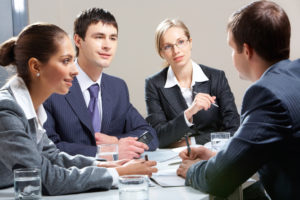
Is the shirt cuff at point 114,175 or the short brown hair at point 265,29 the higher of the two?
the short brown hair at point 265,29

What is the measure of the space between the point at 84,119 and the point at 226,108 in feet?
4.00

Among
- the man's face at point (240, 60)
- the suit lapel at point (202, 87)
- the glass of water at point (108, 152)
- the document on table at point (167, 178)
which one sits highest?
the man's face at point (240, 60)

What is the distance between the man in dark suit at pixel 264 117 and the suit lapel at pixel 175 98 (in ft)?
5.20

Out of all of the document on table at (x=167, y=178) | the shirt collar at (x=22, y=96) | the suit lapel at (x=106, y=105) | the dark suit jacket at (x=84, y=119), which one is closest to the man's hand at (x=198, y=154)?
the document on table at (x=167, y=178)

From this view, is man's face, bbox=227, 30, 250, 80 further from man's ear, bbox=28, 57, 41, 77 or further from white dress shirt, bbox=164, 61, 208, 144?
white dress shirt, bbox=164, 61, 208, 144

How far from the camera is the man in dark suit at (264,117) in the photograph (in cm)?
139

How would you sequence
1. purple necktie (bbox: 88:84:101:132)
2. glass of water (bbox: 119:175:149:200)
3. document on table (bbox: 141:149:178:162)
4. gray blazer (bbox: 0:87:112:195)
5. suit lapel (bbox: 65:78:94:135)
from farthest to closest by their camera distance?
1. purple necktie (bbox: 88:84:101:132)
2. suit lapel (bbox: 65:78:94:135)
3. document on table (bbox: 141:149:178:162)
4. gray blazer (bbox: 0:87:112:195)
5. glass of water (bbox: 119:175:149:200)

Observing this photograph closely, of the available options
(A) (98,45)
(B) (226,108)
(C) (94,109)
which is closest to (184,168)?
(C) (94,109)

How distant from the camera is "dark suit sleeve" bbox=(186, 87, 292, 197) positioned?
4.54 feet

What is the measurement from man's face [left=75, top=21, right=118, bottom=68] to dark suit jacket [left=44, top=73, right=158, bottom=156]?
145mm

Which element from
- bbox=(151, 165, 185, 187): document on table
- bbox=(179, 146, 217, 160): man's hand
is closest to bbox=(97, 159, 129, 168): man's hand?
bbox=(151, 165, 185, 187): document on table

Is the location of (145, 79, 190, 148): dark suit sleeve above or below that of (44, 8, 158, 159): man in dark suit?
→ below

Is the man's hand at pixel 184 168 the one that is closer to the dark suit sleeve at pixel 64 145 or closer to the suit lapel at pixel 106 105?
the dark suit sleeve at pixel 64 145

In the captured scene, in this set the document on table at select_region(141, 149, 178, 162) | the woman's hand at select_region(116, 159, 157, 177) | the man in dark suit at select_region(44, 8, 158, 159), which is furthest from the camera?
the man in dark suit at select_region(44, 8, 158, 159)
